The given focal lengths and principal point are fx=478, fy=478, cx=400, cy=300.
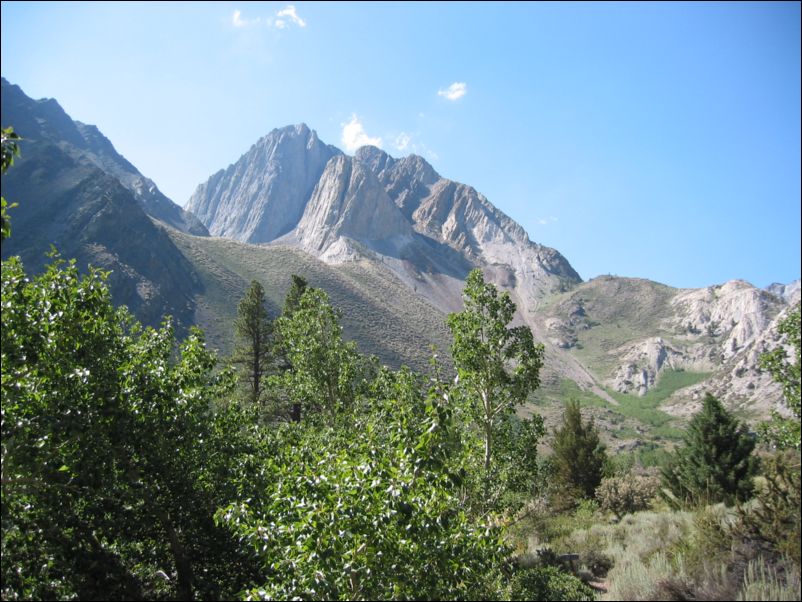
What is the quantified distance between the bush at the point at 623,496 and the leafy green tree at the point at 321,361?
1602cm

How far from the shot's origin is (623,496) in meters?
24.9

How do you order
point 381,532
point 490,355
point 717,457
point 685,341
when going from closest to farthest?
1. point 381,532
2. point 490,355
3. point 717,457
4. point 685,341

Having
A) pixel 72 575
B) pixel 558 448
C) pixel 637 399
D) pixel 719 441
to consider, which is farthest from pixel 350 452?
pixel 637 399

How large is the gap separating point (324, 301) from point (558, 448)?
20.9m

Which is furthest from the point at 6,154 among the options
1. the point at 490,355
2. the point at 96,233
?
the point at 96,233

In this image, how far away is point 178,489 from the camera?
8.17 metres

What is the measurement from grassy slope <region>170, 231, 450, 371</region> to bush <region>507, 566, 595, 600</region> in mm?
75066

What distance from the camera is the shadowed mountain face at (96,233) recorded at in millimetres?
98375

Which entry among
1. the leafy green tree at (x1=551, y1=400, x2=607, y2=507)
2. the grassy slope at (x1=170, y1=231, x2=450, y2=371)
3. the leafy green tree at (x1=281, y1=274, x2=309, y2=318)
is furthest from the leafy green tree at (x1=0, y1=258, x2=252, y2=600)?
the grassy slope at (x1=170, y1=231, x2=450, y2=371)

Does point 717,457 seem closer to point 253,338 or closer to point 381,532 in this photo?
point 381,532

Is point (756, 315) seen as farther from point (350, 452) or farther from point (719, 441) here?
point (350, 452)

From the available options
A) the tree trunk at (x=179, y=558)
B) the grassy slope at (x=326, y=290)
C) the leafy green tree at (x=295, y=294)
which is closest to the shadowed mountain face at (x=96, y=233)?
the grassy slope at (x=326, y=290)

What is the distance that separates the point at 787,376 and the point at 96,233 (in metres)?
127

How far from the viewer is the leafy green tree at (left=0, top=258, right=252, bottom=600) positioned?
656cm
